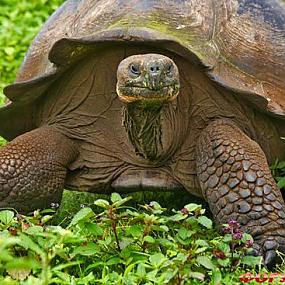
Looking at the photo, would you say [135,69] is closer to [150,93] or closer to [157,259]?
[150,93]

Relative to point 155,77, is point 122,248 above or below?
below

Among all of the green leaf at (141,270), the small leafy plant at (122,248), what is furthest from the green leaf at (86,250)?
the green leaf at (141,270)

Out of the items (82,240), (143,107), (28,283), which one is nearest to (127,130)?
(143,107)

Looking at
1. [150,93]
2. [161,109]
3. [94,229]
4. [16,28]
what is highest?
[150,93]

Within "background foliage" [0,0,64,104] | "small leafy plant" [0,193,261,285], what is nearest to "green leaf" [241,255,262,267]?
"small leafy plant" [0,193,261,285]

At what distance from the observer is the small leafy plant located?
366cm

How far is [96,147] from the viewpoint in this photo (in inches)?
204

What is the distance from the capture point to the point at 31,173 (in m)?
4.98

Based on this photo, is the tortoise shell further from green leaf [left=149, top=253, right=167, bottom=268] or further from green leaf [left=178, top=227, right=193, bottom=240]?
green leaf [left=149, top=253, right=167, bottom=268]

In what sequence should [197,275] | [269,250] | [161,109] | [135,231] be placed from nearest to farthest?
[197,275] → [135,231] → [269,250] → [161,109]

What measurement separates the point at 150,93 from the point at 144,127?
1.36ft

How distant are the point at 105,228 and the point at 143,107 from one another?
0.74m

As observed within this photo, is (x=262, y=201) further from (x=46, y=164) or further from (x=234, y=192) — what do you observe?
(x=46, y=164)

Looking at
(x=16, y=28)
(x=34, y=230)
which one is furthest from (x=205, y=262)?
(x=16, y=28)
